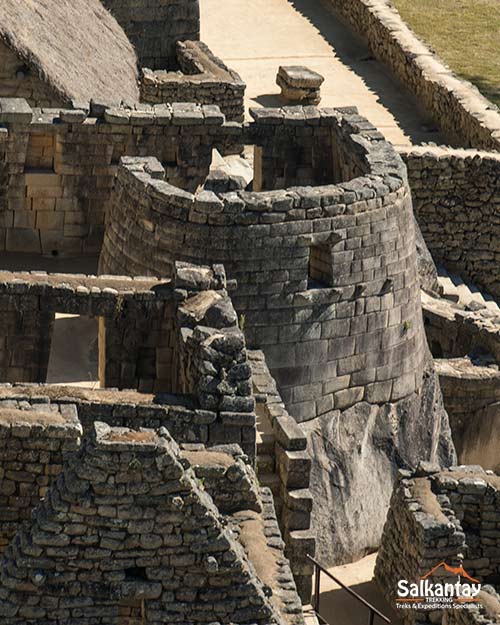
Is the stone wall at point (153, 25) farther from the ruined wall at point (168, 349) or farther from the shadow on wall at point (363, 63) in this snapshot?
the ruined wall at point (168, 349)

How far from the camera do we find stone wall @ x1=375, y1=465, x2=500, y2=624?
80.2ft

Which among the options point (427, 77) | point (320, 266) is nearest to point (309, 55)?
point (427, 77)

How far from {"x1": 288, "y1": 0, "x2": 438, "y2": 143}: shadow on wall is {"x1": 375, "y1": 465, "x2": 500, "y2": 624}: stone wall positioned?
15.2 m

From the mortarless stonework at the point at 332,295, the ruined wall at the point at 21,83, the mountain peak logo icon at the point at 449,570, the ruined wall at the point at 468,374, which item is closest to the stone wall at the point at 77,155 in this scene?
the mortarless stonework at the point at 332,295

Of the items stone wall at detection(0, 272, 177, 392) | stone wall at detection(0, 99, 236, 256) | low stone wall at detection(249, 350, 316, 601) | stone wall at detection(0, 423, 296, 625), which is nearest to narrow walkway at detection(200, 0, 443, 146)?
stone wall at detection(0, 99, 236, 256)

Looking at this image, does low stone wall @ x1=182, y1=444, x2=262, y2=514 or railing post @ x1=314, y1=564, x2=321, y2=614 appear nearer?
low stone wall @ x1=182, y1=444, x2=262, y2=514

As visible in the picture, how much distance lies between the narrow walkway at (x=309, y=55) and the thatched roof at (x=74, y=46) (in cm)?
340

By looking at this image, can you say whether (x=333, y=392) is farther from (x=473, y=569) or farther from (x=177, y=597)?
(x=177, y=597)

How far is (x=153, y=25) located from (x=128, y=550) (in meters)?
23.6

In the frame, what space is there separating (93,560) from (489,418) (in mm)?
16878

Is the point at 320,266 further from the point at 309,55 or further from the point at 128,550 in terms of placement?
the point at 309,55

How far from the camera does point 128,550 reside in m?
17.1

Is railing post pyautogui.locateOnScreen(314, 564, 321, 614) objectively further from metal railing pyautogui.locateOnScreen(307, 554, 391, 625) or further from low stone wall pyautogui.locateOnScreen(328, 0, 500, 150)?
low stone wall pyautogui.locateOnScreen(328, 0, 500, 150)

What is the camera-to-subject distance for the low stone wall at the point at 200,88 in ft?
121
